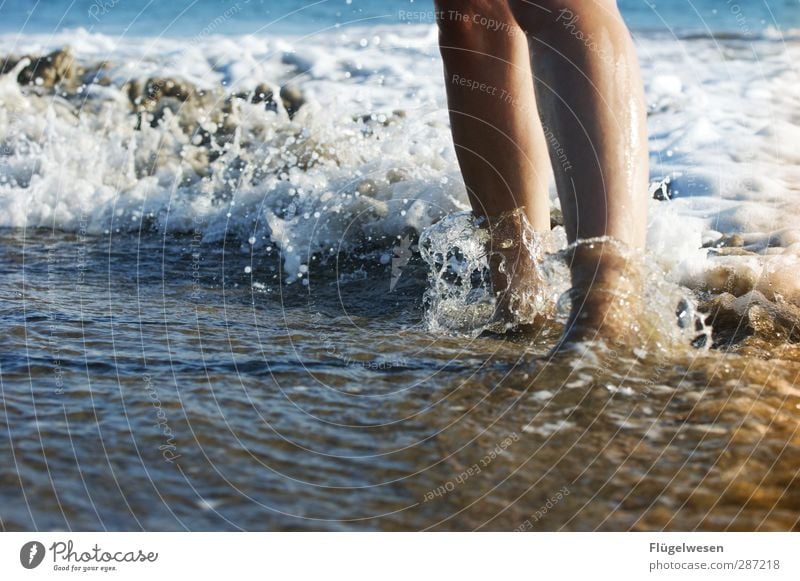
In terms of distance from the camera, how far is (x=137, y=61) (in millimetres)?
5137

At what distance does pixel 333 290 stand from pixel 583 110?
119cm

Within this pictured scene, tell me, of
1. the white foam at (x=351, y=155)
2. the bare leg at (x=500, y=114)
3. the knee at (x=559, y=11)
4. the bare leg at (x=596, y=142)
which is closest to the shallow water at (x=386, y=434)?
the bare leg at (x=596, y=142)

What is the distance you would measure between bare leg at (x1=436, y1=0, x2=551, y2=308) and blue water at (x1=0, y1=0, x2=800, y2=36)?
3377mm

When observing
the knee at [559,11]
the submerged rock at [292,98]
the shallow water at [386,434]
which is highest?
the submerged rock at [292,98]

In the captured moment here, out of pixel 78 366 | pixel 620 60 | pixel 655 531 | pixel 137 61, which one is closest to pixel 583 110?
pixel 620 60

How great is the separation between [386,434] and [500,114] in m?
0.85

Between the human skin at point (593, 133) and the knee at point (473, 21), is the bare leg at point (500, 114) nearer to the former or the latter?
the knee at point (473, 21)

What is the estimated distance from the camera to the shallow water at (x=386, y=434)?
122 cm

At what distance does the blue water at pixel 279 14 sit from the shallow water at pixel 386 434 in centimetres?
387

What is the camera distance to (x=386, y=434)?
141cm
